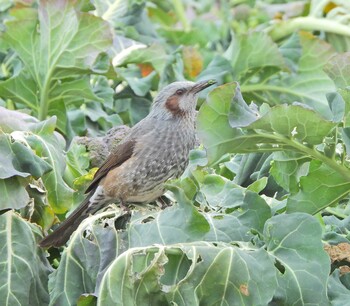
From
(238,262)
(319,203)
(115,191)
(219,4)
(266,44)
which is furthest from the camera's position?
(219,4)

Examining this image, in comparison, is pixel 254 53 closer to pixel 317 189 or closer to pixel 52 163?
pixel 52 163

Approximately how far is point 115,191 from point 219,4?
624 cm

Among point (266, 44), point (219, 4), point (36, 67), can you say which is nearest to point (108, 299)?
point (36, 67)

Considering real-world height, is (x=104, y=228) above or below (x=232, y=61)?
above

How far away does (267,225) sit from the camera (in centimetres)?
329

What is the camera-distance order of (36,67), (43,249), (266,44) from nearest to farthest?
1. (43,249)
2. (36,67)
3. (266,44)

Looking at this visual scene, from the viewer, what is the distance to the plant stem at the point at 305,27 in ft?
23.3

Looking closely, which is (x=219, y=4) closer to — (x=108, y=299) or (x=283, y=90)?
(x=283, y=90)

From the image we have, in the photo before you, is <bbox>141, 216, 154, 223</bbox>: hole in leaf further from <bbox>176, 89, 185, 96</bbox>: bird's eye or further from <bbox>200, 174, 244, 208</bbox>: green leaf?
<bbox>176, 89, 185, 96</bbox>: bird's eye

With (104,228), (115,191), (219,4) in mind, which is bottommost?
(219,4)

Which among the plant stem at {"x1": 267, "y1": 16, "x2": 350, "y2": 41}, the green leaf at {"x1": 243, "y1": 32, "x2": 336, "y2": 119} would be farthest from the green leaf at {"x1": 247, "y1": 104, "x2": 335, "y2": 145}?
the plant stem at {"x1": 267, "y1": 16, "x2": 350, "y2": 41}

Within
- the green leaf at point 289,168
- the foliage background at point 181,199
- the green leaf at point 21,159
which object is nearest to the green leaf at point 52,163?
the foliage background at point 181,199

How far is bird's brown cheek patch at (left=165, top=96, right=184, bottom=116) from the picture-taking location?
15.1 feet

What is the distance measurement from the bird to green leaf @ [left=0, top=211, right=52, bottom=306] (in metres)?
0.37
